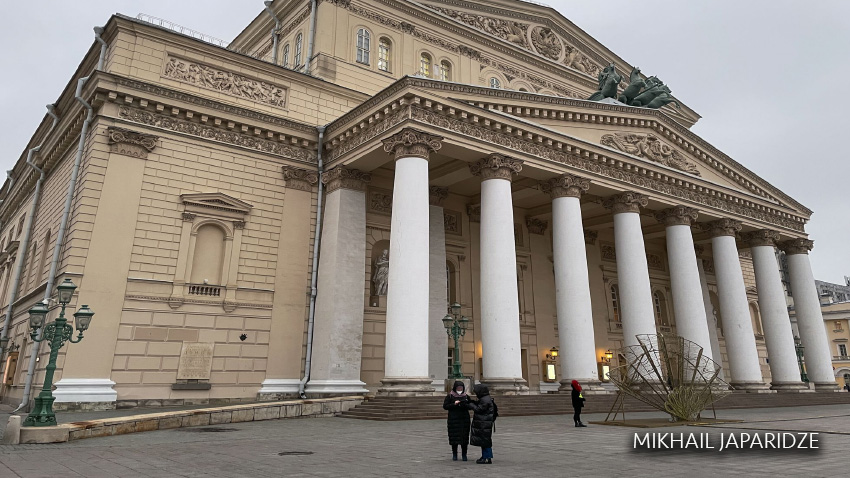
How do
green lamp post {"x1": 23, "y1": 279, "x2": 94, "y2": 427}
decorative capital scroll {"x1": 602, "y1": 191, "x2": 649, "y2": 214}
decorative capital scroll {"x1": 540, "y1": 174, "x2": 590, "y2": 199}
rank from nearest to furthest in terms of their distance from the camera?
1. green lamp post {"x1": 23, "y1": 279, "x2": 94, "y2": 427}
2. decorative capital scroll {"x1": 540, "y1": 174, "x2": 590, "y2": 199}
3. decorative capital scroll {"x1": 602, "y1": 191, "x2": 649, "y2": 214}

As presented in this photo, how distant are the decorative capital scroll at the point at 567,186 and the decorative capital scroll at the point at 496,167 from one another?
93.7 inches

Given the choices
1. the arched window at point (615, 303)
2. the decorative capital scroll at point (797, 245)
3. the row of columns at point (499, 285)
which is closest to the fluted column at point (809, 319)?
the decorative capital scroll at point (797, 245)

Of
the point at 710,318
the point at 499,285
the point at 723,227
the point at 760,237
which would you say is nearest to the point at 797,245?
the point at 760,237

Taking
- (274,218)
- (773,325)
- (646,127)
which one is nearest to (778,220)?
(773,325)

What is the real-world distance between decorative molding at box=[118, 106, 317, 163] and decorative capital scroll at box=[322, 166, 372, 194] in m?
1.20

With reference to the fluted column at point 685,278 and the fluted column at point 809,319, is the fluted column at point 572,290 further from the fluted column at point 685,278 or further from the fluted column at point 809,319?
the fluted column at point 809,319

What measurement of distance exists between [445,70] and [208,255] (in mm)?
15594

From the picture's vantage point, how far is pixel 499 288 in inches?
725

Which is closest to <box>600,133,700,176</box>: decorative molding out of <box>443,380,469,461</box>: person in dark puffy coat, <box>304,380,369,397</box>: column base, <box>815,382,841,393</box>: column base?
<box>815,382,841,393</box>: column base

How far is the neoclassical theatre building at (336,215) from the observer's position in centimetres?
1764

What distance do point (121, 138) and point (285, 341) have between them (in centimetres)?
854

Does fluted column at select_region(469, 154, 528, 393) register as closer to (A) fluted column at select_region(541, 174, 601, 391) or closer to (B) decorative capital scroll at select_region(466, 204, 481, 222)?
(A) fluted column at select_region(541, 174, 601, 391)

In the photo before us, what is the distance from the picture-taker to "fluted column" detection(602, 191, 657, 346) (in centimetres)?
2244

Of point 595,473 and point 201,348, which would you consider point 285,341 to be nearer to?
point 201,348
